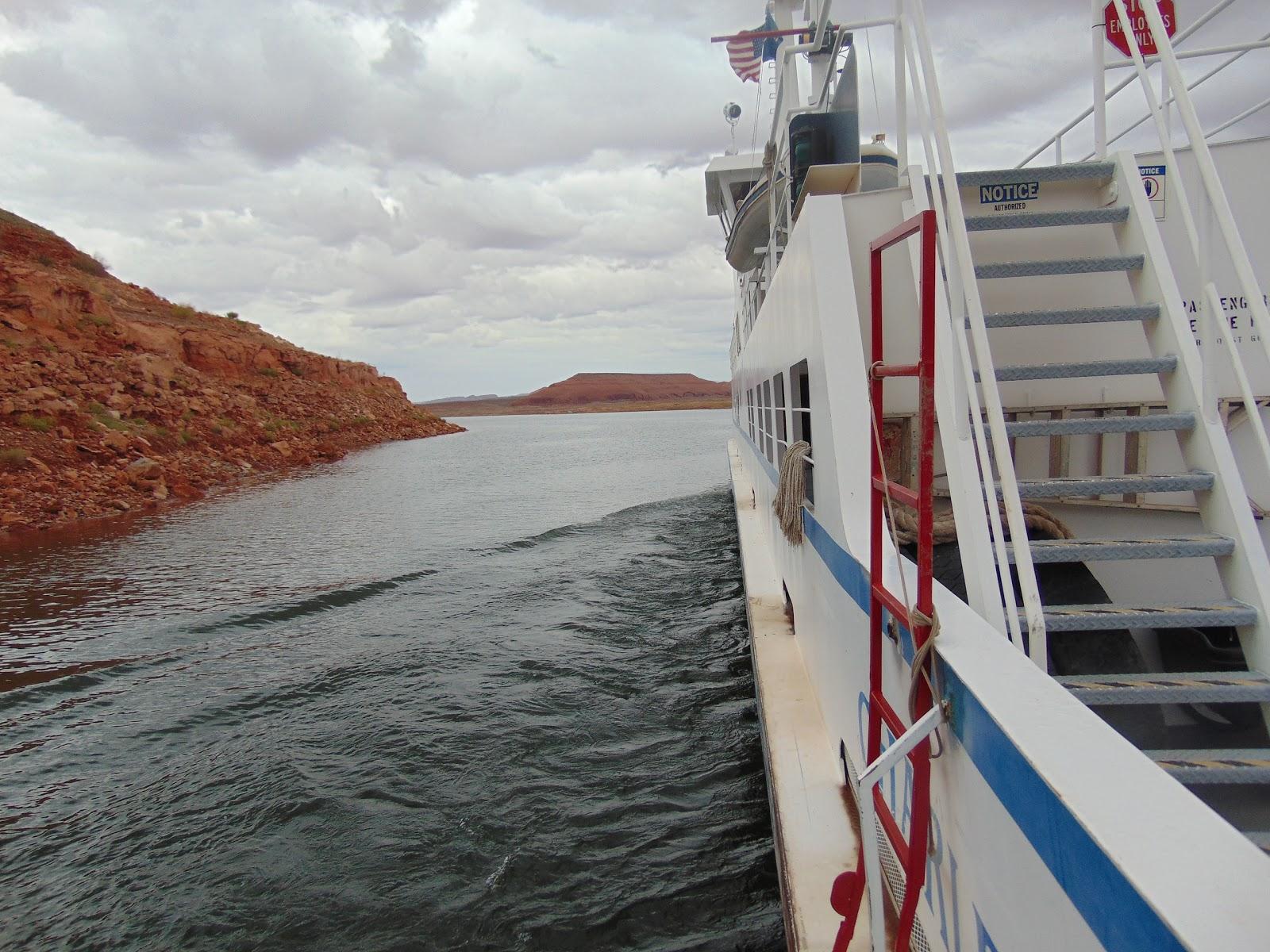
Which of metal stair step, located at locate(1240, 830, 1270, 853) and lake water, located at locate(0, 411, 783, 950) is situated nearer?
metal stair step, located at locate(1240, 830, 1270, 853)

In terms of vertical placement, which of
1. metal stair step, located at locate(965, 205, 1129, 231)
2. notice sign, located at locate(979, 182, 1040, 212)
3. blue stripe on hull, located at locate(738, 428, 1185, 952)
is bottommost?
blue stripe on hull, located at locate(738, 428, 1185, 952)

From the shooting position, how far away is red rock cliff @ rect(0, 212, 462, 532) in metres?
15.7

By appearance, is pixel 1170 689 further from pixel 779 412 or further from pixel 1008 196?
pixel 779 412

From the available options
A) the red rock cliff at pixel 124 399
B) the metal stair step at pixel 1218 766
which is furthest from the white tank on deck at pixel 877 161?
the red rock cliff at pixel 124 399

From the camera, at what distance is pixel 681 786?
475 cm

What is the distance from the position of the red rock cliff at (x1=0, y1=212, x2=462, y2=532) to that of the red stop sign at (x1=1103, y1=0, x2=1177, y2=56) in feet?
52.7

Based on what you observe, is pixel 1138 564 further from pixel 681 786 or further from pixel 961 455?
pixel 681 786

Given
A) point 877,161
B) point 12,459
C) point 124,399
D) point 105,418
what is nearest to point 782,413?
point 877,161

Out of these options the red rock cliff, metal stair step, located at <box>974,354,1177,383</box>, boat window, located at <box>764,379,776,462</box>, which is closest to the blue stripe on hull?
metal stair step, located at <box>974,354,1177,383</box>

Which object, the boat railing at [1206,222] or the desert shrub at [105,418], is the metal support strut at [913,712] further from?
the desert shrub at [105,418]

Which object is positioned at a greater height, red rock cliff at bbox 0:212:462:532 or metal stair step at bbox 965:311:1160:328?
red rock cliff at bbox 0:212:462:532

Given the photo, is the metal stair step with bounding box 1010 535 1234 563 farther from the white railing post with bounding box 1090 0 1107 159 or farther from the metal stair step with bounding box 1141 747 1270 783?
the white railing post with bounding box 1090 0 1107 159

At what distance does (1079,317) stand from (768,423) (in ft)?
14.6

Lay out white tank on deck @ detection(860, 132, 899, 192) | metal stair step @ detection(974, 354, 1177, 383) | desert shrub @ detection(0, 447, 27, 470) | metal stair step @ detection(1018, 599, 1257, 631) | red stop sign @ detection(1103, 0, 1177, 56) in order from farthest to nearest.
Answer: desert shrub @ detection(0, 447, 27, 470)
white tank on deck @ detection(860, 132, 899, 192)
red stop sign @ detection(1103, 0, 1177, 56)
metal stair step @ detection(974, 354, 1177, 383)
metal stair step @ detection(1018, 599, 1257, 631)
